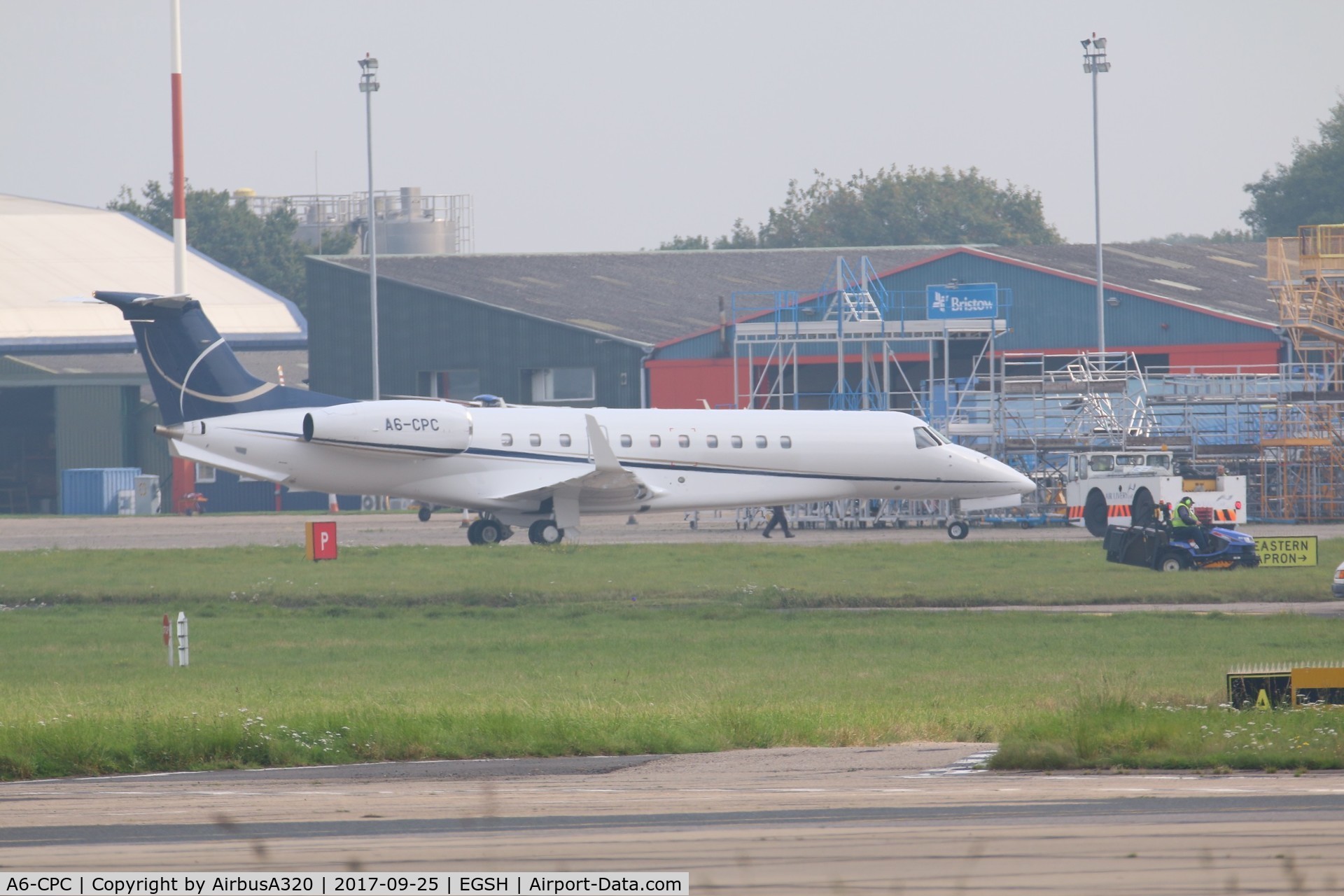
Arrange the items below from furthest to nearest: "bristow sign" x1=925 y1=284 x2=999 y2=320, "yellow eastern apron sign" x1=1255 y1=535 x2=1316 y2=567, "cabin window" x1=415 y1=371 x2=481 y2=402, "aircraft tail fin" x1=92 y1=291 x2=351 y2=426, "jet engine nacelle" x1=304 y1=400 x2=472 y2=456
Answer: "cabin window" x1=415 y1=371 x2=481 y2=402
"bristow sign" x1=925 y1=284 x2=999 y2=320
"aircraft tail fin" x1=92 y1=291 x2=351 y2=426
"jet engine nacelle" x1=304 y1=400 x2=472 y2=456
"yellow eastern apron sign" x1=1255 y1=535 x2=1316 y2=567

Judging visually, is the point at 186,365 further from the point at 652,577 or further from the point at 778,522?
the point at 778,522

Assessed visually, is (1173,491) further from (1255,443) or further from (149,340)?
(149,340)

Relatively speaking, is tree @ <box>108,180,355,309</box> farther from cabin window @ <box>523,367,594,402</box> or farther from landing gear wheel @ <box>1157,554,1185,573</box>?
landing gear wheel @ <box>1157,554,1185,573</box>

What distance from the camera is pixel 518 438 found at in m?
36.5

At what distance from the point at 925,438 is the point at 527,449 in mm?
9607

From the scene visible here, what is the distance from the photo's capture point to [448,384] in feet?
217

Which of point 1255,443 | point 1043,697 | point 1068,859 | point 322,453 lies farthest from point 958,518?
point 1068,859

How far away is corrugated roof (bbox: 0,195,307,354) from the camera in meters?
66.6

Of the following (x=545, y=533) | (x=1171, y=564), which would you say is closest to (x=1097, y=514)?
(x=1171, y=564)

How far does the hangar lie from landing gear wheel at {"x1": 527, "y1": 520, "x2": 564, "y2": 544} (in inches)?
1203

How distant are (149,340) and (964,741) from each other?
26.1 meters

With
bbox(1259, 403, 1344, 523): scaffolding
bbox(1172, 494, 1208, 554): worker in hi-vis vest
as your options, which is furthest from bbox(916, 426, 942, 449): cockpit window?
bbox(1259, 403, 1344, 523): scaffolding

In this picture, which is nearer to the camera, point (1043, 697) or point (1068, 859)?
point (1068, 859)

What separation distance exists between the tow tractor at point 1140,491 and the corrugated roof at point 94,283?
135 ft
